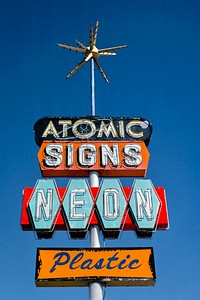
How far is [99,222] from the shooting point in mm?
20578

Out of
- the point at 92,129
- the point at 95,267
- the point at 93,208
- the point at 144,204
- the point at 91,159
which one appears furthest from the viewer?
the point at 92,129

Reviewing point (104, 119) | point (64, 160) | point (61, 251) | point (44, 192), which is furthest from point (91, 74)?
point (61, 251)

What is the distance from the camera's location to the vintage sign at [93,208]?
20.4 m

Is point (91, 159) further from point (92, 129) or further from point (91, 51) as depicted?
point (91, 51)

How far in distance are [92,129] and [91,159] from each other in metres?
1.56

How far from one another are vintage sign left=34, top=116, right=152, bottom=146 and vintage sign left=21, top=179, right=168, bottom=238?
2.30 meters

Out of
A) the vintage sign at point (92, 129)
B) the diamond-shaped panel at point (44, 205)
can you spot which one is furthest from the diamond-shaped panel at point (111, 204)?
the vintage sign at point (92, 129)

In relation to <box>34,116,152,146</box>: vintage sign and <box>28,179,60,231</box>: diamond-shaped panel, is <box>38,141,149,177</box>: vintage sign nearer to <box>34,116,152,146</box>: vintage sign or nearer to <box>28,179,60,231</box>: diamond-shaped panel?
<box>34,116,152,146</box>: vintage sign

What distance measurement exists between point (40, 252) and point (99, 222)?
2.61 meters

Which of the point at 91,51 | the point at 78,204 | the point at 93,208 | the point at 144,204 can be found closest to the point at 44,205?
the point at 78,204

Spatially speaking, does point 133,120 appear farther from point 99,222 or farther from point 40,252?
point 40,252

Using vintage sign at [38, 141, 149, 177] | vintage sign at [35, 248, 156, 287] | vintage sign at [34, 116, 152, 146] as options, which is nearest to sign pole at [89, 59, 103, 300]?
vintage sign at [35, 248, 156, 287]

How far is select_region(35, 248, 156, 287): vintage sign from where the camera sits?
62.2ft

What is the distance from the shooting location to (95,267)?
19.2m
